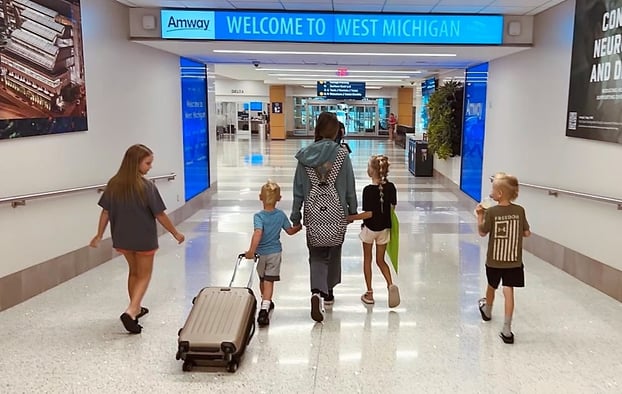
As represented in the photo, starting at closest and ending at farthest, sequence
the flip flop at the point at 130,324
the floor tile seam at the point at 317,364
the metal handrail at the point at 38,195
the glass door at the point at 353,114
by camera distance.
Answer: the floor tile seam at the point at 317,364 → the flip flop at the point at 130,324 → the metal handrail at the point at 38,195 → the glass door at the point at 353,114

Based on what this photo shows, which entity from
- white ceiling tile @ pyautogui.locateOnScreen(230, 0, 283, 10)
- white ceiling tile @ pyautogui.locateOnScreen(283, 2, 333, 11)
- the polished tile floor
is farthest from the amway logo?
the polished tile floor

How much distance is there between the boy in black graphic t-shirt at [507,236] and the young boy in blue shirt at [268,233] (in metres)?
1.47

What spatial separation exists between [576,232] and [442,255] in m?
1.54

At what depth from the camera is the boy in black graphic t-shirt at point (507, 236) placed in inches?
159

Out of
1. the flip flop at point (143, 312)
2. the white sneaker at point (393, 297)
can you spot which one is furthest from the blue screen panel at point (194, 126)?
the white sneaker at point (393, 297)

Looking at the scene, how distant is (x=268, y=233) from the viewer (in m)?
4.31

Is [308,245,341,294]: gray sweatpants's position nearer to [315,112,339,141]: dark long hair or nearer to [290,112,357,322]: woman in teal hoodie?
[290,112,357,322]: woman in teal hoodie

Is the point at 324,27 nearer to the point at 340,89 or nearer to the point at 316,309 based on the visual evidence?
the point at 316,309

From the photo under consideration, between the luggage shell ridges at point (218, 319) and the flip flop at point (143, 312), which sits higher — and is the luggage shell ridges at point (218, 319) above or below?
above

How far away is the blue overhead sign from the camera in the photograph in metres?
6.61

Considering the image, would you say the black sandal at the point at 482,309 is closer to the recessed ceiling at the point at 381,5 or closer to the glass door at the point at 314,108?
the recessed ceiling at the point at 381,5

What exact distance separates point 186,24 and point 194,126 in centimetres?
333

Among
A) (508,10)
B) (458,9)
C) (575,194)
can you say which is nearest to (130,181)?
(575,194)

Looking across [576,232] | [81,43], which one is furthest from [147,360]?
[576,232]
